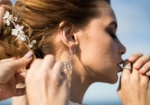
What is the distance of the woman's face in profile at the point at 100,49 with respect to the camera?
2658 millimetres

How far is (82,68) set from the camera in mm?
2693

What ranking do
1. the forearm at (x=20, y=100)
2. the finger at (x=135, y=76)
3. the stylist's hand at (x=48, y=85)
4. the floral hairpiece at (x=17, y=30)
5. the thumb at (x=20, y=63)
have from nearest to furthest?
1. the stylist's hand at (x=48, y=85)
2. the thumb at (x=20, y=63)
3. the floral hairpiece at (x=17, y=30)
4. the finger at (x=135, y=76)
5. the forearm at (x=20, y=100)

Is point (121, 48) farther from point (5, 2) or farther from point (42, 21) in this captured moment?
point (5, 2)

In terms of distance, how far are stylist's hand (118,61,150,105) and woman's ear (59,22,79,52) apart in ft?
1.53

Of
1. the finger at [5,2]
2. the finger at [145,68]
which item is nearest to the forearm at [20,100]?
the finger at [5,2]

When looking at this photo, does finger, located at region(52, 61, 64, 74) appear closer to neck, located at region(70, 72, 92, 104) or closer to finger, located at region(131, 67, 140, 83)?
neck, located at region(70, 72, 92, 104)

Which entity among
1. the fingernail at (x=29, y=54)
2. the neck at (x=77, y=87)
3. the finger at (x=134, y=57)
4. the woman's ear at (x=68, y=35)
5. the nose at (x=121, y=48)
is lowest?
the neck at (x=77, y=87)

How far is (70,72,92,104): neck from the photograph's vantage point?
269 cm

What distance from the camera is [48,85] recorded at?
180cm

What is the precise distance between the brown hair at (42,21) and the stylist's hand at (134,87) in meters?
0.55

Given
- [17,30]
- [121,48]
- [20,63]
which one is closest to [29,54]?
[20,63]

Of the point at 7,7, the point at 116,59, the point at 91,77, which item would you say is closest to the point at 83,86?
the point at 91,77

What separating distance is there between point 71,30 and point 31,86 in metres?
0.92

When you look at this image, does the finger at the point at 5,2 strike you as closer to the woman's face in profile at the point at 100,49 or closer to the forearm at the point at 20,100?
the woman's face in profile at the point at 100,49
